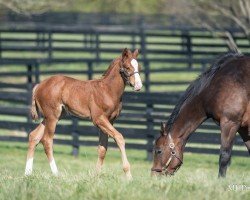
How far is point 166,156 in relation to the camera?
1059 cm

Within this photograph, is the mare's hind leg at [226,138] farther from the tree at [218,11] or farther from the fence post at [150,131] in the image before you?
the tree at [218,11]

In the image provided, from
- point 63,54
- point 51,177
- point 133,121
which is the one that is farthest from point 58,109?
point 63,54

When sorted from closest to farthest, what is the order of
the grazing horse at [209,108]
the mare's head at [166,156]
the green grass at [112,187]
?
1. the green grass at [112,187]
2. the grazing horse at [209,108]
3. the mare's head at [166,156]

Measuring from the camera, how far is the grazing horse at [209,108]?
1034 centimetres

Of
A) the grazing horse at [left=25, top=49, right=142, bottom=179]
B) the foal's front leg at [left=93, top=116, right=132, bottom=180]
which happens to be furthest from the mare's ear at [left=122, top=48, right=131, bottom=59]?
the foal's front leg at [left=93, top=116, right=132, bottom=180]

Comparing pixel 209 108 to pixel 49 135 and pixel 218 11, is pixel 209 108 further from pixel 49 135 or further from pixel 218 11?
pixel 218 11

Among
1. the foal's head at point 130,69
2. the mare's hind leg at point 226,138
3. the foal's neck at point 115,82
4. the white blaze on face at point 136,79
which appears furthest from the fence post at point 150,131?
the mare's hind leg at point 226,138

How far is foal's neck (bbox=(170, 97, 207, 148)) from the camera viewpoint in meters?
10.6

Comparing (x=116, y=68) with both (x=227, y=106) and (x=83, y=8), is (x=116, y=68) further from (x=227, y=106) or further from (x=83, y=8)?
(x=83, y=8)

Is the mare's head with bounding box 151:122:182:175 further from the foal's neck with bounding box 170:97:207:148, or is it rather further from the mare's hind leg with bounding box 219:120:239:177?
the mare's hind leg with bounding box 219:120:239:177

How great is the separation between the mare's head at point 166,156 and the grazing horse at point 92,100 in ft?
1.27

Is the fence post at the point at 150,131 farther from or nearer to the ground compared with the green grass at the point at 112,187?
nearer to the ground

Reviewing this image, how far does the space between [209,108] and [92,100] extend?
158 centimetres

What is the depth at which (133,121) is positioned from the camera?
17062 mm
